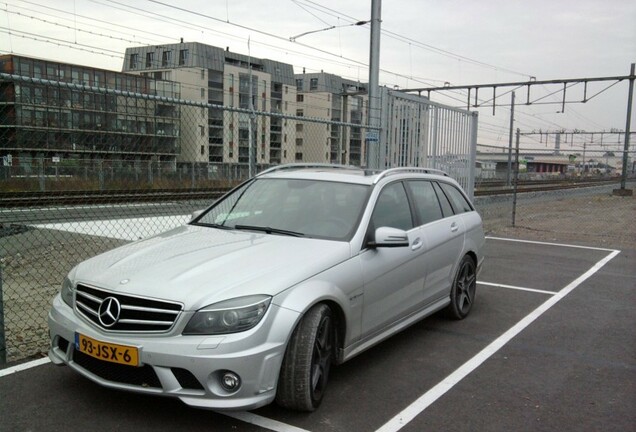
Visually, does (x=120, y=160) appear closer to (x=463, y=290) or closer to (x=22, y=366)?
(x=22, y=366)

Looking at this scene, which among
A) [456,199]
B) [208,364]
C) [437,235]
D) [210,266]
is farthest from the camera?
[456,199]

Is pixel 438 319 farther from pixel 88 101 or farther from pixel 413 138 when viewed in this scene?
pixel 88 101

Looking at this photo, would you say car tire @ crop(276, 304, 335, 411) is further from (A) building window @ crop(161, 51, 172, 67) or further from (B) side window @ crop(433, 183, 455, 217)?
(A) building window @ crop(161, 51, 172, 67)

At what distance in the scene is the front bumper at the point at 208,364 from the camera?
3.02 metres

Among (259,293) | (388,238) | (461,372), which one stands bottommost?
(461,372)

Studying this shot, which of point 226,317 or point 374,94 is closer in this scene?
point 226,317

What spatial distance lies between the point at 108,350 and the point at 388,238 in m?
2.05

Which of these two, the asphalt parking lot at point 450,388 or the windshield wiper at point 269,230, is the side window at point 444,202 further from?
the windshield wiper at point 269,230

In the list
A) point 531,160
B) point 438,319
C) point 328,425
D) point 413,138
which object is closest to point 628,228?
point 413,138

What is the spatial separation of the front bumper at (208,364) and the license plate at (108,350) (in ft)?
0.09

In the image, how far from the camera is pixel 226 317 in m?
3.11

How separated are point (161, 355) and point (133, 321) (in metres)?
0.30

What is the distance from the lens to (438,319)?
19.1 feet

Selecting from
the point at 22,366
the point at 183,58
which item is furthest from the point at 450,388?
the point at 183,58
